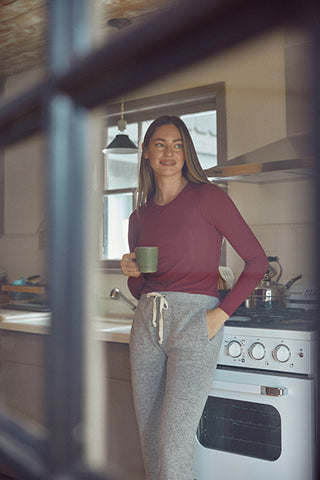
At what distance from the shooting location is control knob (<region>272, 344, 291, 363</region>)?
1348mm

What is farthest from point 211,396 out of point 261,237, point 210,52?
point 210,52

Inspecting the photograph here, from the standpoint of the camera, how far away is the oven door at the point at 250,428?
1.34 meters

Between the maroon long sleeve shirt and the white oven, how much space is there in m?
0.24

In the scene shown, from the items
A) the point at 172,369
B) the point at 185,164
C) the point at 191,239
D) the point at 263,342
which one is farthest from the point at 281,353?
the point at 185,164

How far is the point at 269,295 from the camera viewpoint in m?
1.57

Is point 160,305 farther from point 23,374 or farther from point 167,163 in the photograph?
point 23,374

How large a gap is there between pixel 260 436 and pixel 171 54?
4.52 feet

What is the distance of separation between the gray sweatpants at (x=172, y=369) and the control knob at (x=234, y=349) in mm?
230

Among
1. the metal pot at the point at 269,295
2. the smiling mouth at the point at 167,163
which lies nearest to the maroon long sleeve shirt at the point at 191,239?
the smiling mouth at the point at 167,163

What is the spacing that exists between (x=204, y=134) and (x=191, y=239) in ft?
1.24

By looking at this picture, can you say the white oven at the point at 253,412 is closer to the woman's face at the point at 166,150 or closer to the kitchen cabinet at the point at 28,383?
the woman's face at the point at 166,150

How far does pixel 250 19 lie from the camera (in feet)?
0.58

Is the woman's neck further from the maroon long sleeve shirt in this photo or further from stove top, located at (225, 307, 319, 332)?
stove top, located at (225, 307, 319, 332)

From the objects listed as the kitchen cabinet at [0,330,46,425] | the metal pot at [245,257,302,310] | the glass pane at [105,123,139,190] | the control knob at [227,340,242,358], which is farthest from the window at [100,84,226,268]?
the control knob at [227,340,242,358]
